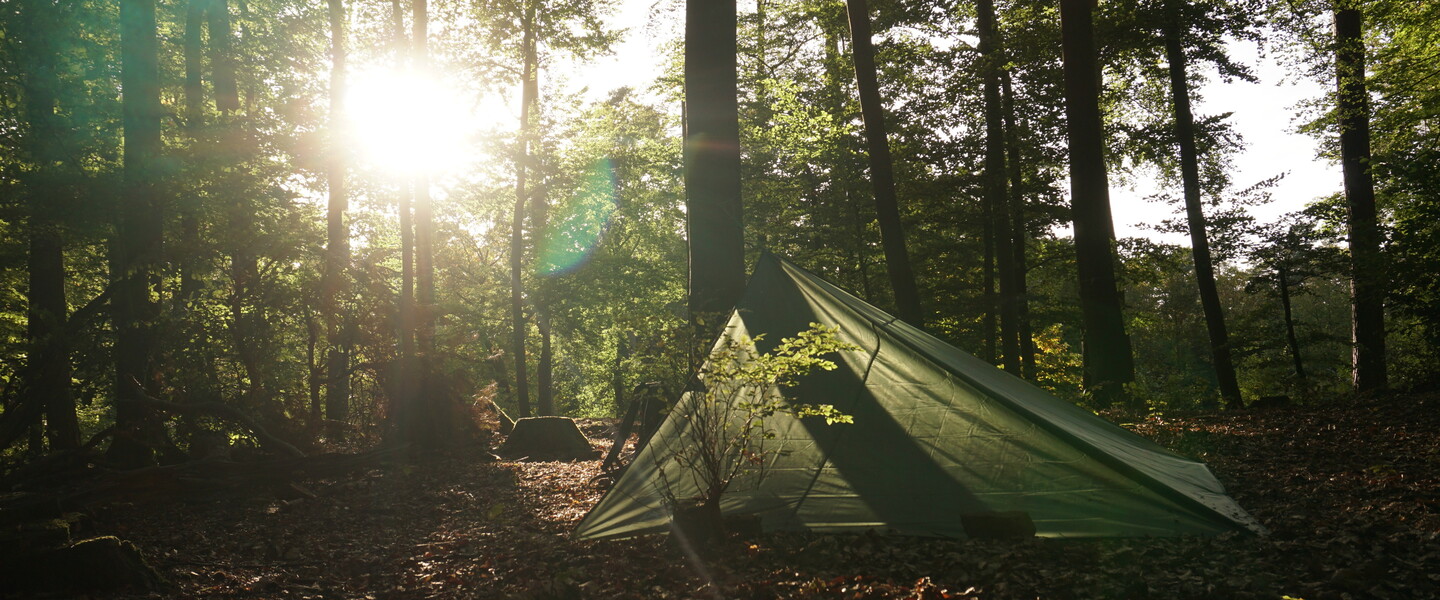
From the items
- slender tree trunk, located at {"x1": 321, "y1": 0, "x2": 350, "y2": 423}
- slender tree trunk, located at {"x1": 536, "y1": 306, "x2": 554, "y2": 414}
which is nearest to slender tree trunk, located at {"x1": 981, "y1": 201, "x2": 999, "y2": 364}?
slender tree trunk, located at {"x1": 321, "y1": 0, "x2": 350, "y2": 423}

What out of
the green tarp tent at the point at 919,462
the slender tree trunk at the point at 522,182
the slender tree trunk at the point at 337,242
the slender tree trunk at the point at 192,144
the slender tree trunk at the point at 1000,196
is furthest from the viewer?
the slender tree trunk at the point at 522,182

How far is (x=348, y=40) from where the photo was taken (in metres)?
15.7

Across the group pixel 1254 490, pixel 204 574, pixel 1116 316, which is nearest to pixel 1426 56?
pixel 1116 316

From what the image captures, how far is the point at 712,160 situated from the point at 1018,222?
33.1 ft

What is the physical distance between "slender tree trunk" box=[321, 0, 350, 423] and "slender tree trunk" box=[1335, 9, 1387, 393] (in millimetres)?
13169

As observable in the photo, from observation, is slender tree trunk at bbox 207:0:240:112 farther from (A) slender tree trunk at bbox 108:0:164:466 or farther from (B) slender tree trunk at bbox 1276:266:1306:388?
(B) slender tree trunk at bbox 1276:266:1306:388

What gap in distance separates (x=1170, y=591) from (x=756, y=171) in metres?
17.2

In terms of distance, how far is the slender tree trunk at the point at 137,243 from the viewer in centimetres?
806

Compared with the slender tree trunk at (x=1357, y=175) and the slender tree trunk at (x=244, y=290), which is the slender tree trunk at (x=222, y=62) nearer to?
the slender tree trunk at (x=244, y=290)

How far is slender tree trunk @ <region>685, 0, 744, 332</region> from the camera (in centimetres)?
706

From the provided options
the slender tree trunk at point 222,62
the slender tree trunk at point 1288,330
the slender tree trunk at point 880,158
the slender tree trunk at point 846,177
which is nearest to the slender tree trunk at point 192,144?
the slender tree trunk at point 222,62

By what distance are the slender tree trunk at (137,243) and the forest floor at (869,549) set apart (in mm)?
1548

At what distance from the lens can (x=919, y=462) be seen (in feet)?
16.3

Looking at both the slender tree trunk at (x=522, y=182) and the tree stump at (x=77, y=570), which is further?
the slender tree trunk at (x=522, y=182)
